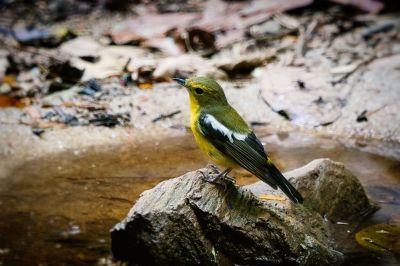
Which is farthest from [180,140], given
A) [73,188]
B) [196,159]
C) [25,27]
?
[25,27]

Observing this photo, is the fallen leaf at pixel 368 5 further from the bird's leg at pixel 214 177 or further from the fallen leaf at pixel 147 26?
the bird's leg at pixel 214 177

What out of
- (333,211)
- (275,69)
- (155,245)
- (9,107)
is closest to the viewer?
(155,245)

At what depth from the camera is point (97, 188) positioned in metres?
5.08

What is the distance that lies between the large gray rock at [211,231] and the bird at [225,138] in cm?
19

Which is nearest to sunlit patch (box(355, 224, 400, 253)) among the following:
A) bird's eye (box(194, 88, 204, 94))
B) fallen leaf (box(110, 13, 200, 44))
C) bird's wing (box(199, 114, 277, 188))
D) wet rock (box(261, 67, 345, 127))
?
bird's wing (box(199, 114, 277, 188))

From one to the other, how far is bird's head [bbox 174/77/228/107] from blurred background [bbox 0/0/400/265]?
3.29ft

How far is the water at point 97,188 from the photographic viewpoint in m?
4.34

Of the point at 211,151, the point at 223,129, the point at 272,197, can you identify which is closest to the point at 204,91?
the point at 223,129

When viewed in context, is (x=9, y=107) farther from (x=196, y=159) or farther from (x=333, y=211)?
(x=333, y=211)

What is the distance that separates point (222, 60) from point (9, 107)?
261 centimetres

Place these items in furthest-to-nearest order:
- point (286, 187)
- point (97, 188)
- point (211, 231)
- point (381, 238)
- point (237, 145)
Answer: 1. point (97, 188)
2. point (381, 238)
3. point (237, 145)
4. point (211, 231)
5. point (286, 187)

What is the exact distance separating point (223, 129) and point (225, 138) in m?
0.09

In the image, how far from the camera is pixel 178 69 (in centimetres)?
745

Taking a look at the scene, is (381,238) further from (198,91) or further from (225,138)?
(198,91)
